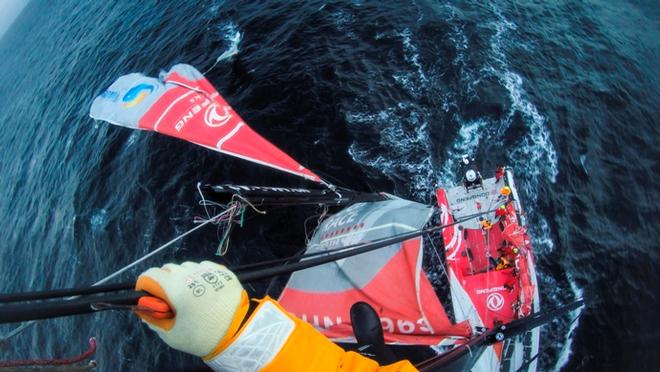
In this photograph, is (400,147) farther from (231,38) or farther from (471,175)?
(231,38)

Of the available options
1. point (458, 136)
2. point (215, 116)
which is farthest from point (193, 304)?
point (458, 136)

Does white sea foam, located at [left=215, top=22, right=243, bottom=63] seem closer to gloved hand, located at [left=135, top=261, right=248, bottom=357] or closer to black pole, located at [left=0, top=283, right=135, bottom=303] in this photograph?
black pole, located at [left=0, top=283, right=135, bottom=303]

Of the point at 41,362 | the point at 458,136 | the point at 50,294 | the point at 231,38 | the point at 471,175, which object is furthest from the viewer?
the point at 231,38

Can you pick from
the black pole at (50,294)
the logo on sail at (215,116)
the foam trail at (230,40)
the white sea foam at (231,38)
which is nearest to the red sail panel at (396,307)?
the logo on sail at (215,116)

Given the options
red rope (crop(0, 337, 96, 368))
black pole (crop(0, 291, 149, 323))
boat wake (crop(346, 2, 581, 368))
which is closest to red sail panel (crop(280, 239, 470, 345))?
red rope (crop(0, 337, 96, 368))

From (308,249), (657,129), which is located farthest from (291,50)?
(657,129)

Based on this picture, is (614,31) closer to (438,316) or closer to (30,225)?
(438,316)

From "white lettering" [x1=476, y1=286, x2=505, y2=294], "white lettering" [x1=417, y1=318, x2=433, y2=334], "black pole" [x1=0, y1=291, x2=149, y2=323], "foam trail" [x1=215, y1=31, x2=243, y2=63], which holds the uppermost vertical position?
"black pole" [x1=0, y1=291, x2=149, y2=323]
